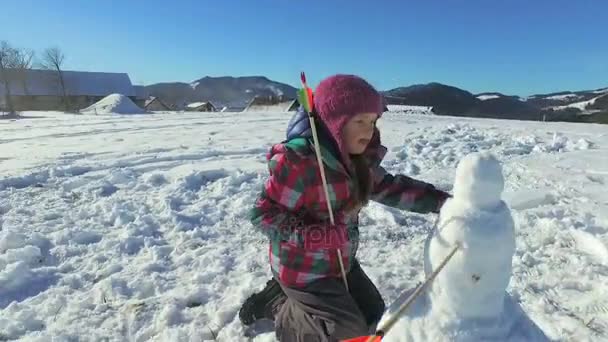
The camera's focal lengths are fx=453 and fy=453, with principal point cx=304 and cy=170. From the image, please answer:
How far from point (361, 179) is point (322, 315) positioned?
2.60 feet

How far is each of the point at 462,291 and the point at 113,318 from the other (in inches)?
93.9

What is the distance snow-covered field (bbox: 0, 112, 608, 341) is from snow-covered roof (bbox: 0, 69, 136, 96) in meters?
77.4

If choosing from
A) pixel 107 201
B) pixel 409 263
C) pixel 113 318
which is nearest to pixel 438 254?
pixel 409 263

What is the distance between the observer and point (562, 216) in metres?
4.34

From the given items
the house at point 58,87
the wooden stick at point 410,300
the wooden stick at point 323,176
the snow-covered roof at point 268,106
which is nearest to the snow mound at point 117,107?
the snow-covered roof at point 268,106

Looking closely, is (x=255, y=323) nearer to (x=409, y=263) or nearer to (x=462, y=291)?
(x=409, y=263)

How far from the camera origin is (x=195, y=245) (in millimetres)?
4211

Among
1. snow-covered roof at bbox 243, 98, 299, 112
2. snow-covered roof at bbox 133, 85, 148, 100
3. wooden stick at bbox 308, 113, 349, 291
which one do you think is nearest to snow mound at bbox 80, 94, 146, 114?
snow-covered roof at bbox 243, 98, 299, 112

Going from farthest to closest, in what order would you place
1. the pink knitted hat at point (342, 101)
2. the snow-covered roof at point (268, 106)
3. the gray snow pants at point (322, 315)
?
the snow-covered roof at point (268, 106)
the gray snow pants at point (322, 315)
the pink knitted hat at point (342, 101)

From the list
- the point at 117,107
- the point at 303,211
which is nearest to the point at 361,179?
the point at 303,211

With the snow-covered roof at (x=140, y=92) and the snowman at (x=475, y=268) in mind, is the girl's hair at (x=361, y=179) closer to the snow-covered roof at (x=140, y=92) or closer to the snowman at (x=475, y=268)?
the snowman at (x=475, y=268)

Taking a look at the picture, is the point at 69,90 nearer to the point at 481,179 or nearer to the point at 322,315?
the point at 322,315

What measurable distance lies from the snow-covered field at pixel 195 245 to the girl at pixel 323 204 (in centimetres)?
46

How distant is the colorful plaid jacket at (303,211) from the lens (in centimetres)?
241
